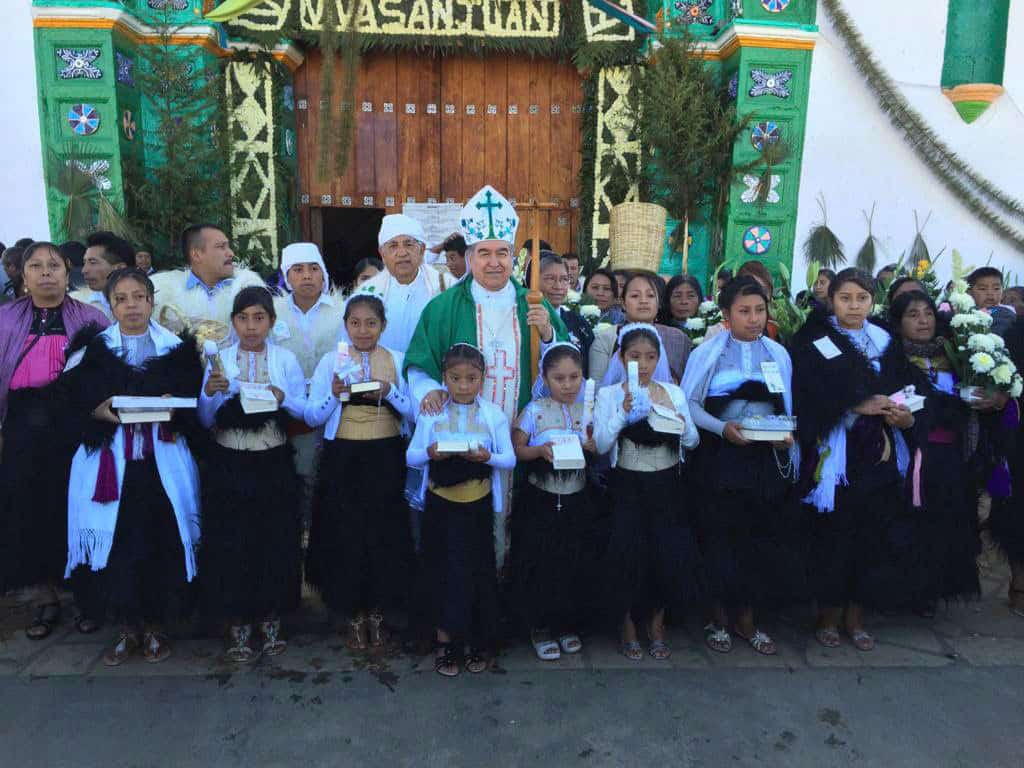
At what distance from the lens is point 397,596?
10.8ft

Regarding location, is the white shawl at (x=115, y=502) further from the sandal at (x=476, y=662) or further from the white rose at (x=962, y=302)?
the white rose at (x=962, y=302)

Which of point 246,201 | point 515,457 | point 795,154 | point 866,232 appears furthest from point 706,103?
point 515,457

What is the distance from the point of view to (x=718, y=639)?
11.1ft

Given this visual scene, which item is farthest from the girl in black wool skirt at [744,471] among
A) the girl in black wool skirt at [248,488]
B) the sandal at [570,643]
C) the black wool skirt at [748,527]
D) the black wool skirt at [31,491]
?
the black wool skirt at [31,491]

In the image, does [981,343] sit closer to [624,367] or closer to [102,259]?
[624,367]

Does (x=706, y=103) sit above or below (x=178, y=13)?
below

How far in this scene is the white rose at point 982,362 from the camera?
328cm

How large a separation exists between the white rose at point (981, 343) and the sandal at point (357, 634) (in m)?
3.04

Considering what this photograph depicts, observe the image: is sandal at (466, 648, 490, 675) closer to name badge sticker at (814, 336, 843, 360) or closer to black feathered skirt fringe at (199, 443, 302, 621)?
black feathered skirt fringe at (199, 443, 302, 621)

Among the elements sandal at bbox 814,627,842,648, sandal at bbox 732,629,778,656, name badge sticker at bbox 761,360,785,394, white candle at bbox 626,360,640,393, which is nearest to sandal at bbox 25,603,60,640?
white candle at bbox 626,360,640,393

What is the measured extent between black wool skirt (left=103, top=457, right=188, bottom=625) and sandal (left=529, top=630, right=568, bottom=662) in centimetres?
154

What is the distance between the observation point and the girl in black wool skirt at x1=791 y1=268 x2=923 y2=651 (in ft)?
10.8

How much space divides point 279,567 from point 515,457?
1149 mm

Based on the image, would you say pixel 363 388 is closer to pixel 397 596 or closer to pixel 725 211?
pixel 397 596
